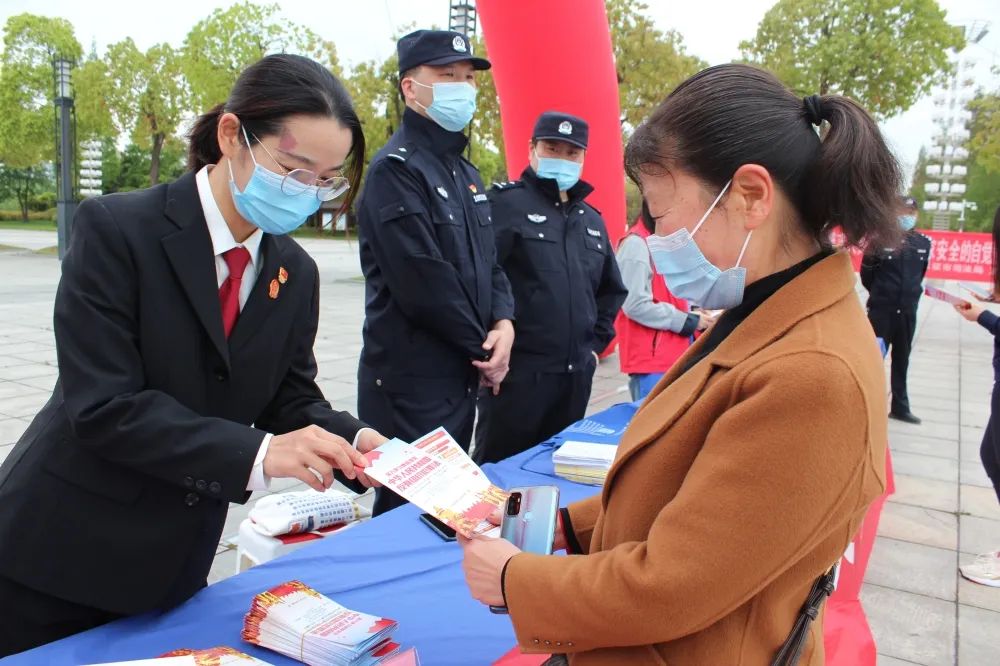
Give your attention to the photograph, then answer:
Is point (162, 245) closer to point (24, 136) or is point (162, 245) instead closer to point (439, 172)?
point (439, 172)

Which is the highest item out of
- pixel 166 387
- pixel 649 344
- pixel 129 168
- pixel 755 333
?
pixel 129 168

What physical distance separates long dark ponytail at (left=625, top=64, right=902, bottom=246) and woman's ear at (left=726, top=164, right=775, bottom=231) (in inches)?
0.7

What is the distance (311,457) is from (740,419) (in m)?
0.80

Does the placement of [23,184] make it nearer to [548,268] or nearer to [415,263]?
[548,268]

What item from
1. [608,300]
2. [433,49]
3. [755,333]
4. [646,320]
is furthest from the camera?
[646,320]

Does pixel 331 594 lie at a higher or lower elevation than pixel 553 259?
lower

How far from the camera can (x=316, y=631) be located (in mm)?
1403

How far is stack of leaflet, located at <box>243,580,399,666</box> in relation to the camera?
53.7 inches

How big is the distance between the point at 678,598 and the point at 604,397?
615cm

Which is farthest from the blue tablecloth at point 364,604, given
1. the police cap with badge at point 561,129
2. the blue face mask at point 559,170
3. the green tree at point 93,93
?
the green tree at point 93,93

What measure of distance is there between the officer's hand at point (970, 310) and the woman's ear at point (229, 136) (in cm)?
381

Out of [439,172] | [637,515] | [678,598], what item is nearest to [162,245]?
[637,515]

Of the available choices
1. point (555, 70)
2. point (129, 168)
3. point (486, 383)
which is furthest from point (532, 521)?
point (129, 168)

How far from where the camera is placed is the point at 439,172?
2.88m
